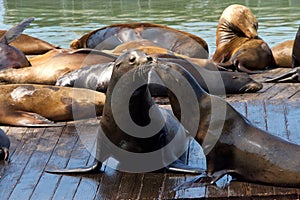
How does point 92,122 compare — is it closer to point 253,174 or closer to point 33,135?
point 33,135

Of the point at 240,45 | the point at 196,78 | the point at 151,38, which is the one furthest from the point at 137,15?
the point at 196,78

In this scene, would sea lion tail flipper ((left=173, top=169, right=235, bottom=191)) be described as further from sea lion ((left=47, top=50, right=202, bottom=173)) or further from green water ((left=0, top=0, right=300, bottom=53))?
Answer: green water ((left=0, top=0, right=300, bottom=53))

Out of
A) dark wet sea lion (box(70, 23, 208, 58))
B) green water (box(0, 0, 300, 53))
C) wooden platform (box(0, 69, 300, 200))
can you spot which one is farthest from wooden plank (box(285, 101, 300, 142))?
green water (box(0, 0, 300, 53))

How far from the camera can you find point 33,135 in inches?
214

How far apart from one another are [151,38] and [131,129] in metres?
5.45

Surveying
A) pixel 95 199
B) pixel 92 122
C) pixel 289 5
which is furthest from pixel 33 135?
pixel 289 5

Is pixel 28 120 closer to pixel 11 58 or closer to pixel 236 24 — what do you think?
pixel 11 58

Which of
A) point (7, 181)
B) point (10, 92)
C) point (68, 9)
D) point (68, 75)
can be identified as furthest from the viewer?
point (68, 9)

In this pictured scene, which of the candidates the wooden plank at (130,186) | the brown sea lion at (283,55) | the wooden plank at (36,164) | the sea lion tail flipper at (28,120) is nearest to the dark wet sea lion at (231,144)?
the wooden plank at (130,186)

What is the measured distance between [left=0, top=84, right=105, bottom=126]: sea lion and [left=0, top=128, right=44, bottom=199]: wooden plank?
14.6 inches

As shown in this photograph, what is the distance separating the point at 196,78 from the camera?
21.7 feet

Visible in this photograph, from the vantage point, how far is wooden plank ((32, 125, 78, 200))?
4238mm

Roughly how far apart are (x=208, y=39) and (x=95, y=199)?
9.06 m

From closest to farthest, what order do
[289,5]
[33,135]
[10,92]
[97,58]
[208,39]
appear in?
[33,135] → [10,92] → [97,58] → [208,39] → [289,5]
